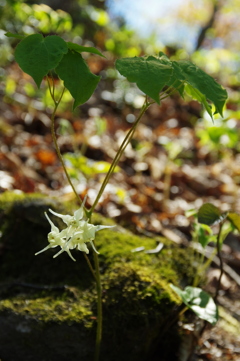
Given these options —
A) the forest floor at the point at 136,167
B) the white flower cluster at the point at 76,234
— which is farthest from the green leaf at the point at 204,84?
the forest floor at the point at 136,167

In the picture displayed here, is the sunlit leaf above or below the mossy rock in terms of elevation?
above

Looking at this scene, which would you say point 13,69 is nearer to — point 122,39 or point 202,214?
point 122,39

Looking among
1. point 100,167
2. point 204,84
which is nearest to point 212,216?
point 204,84

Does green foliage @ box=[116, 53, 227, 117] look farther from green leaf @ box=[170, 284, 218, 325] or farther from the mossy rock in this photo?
the mossy rock

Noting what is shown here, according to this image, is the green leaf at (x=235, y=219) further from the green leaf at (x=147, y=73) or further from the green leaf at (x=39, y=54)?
the green leaf at (x=39, y=54)

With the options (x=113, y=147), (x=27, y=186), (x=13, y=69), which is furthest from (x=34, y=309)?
(x=13, y=69)

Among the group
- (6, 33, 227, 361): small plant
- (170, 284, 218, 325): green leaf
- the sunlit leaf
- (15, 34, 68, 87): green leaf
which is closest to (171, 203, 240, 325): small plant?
(170, 284, 218, 325): green leaf
